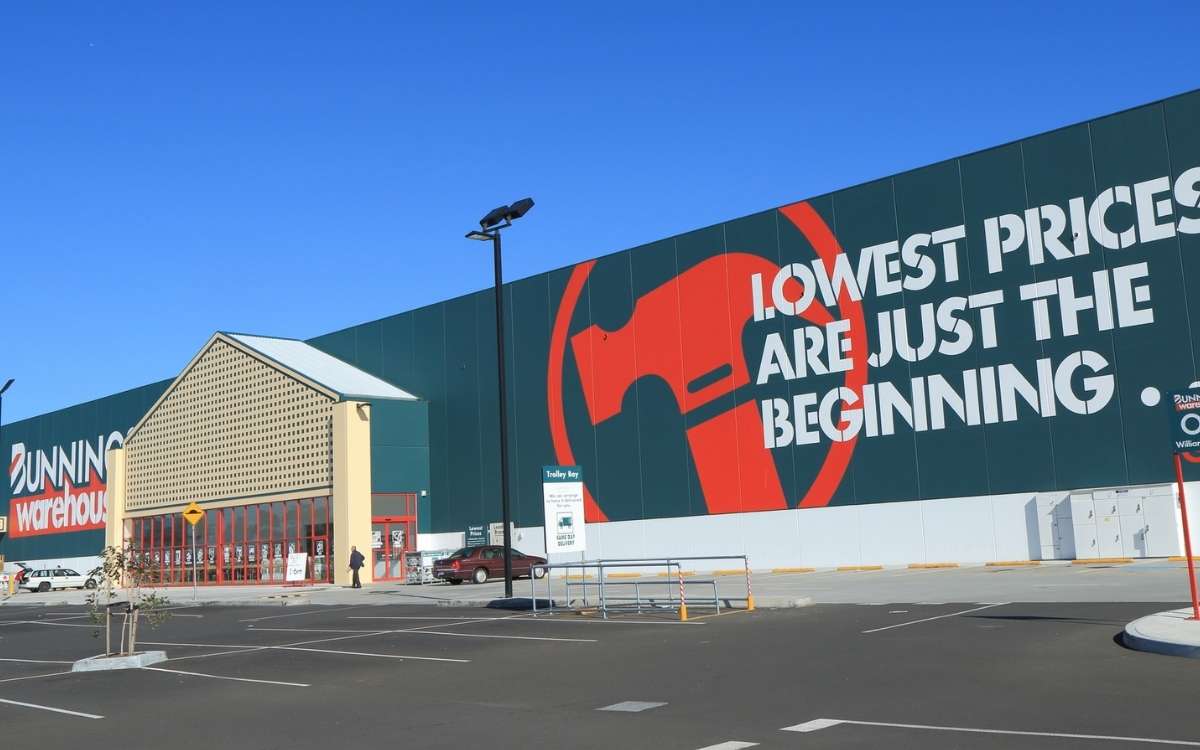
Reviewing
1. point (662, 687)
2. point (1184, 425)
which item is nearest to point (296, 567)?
point (662, 687)

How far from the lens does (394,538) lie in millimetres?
48438

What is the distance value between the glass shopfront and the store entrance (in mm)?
1800

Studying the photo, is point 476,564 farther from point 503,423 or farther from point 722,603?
point 722,603

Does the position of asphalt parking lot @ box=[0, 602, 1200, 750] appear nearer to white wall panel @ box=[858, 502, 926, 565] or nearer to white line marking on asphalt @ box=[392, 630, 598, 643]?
white line marking on asphalt @ box=[392, 630, 598, 643]

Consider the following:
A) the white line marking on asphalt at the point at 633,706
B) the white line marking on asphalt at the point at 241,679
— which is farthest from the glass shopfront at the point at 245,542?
the white line marking on asphalt at the point at 633,706

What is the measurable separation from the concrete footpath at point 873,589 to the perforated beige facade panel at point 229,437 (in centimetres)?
770

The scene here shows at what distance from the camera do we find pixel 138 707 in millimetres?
12719

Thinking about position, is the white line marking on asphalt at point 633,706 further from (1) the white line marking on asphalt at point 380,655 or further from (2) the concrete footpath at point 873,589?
(2) the concrete footpath at point 873,589

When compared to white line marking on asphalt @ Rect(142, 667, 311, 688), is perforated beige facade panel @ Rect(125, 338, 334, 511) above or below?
above

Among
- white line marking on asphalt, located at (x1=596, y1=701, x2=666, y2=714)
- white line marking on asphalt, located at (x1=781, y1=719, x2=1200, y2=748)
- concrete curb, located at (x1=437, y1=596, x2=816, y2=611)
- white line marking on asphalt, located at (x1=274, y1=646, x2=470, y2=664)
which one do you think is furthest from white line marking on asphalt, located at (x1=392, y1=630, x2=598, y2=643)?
white line marking on asphalt, located at (x1=781, y1=719, x2=1200, y2=748)

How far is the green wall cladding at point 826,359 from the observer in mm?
31922

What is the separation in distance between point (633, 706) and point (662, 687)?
1.28 meters

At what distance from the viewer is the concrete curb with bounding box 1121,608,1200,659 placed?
1225 centimetres

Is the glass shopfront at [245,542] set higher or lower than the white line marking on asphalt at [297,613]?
higher
